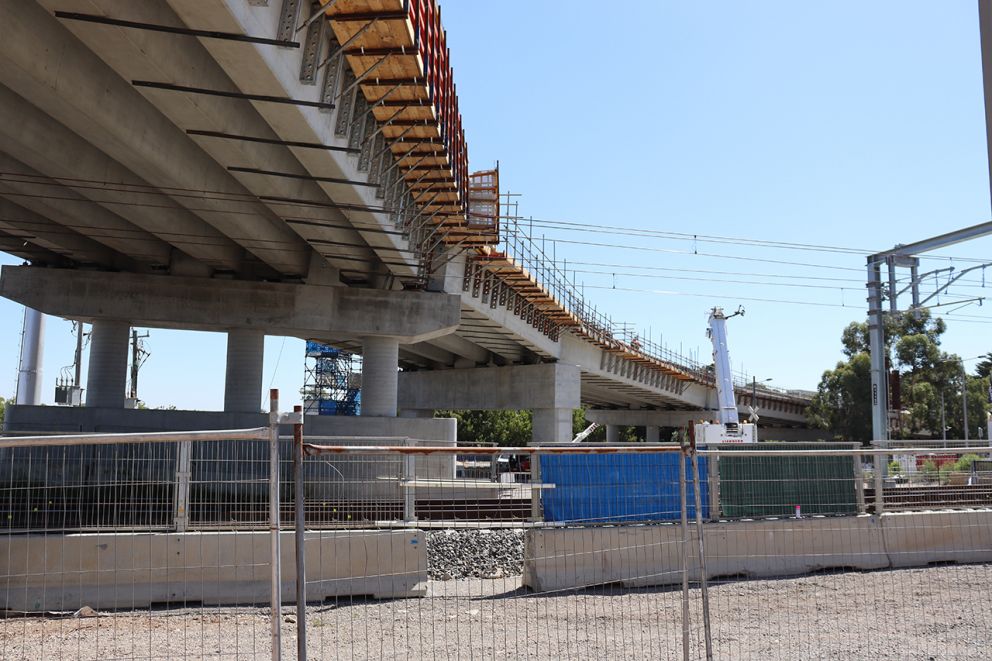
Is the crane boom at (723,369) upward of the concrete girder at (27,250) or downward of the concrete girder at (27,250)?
downward

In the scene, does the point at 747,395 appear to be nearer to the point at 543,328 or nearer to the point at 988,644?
the point at 543,328

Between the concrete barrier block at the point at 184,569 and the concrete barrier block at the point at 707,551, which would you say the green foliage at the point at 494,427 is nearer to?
the concrete barrier block at the point at 707,551

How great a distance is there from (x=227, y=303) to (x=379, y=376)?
17.0ft

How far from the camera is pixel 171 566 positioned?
1056 centimetres

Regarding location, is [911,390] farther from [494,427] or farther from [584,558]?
[584,558]

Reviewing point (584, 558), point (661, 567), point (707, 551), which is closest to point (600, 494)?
point (584, 558)

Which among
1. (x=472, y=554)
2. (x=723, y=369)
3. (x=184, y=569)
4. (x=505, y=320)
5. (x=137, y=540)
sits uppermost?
(x=505, y=320)

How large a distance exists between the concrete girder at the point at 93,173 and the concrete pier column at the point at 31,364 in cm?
2066

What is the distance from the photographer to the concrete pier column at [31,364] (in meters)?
39.6

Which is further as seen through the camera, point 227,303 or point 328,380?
point 328,380

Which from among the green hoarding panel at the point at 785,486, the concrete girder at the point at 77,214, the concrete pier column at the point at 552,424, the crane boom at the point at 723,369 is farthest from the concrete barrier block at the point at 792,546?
the concrete pier column at the point at 552,424

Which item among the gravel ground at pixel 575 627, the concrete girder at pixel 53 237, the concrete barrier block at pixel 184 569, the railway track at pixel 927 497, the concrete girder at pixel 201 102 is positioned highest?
the concrete girder at pixel 53 237

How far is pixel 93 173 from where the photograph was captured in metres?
16.7

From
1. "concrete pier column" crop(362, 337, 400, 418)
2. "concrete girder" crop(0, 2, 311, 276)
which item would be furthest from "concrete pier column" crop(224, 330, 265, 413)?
"concrete girder" crop(0, 2, 311, 276)
